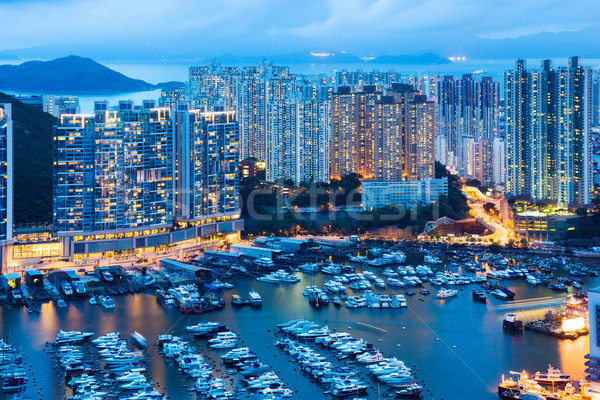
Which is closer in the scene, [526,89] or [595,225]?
[595,225]

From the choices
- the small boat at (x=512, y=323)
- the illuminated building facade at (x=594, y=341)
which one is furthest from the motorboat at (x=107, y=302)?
the illuminated building facade at (x=594, y=341)

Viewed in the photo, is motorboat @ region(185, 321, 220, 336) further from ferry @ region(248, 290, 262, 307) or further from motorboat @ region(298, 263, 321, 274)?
motorboat @ region(298, 263, 321, 274)

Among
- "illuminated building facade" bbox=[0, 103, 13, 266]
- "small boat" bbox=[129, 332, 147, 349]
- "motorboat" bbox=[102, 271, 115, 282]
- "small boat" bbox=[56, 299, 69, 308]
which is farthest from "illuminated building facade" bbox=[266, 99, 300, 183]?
"small boat" bbox=[129, 332, 147, 349]

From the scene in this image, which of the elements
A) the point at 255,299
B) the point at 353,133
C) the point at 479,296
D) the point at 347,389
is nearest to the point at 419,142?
the point at 353,133

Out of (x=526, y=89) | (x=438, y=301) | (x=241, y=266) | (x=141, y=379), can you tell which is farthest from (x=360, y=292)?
(x=526, y=89)

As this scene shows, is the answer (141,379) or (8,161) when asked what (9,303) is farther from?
(141,379)

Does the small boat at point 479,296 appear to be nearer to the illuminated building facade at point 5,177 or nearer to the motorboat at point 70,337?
the motorboat at point 70,337

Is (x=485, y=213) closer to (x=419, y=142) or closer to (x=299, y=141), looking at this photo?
(x=419, y=142)
